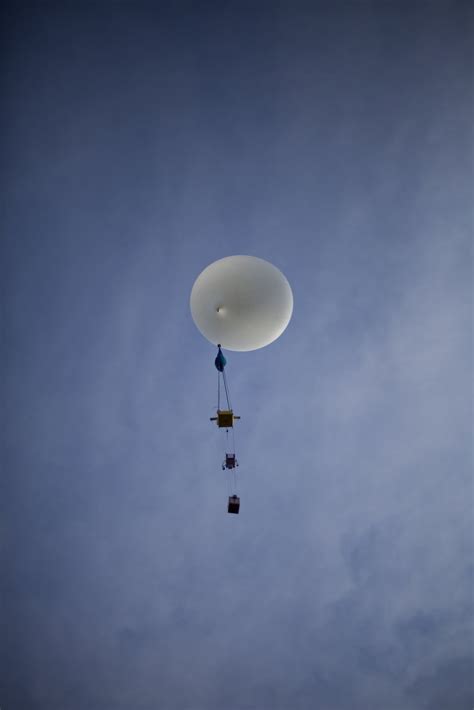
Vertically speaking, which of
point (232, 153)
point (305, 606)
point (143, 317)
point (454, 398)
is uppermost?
point (232, 153)

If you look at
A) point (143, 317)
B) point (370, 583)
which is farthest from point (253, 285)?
point (370, 583)

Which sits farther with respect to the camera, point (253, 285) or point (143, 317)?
point (143, 317)

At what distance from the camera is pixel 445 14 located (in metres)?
9.90

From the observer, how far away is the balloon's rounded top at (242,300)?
6910 mm

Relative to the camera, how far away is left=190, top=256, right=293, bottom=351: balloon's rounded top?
691 centimetres

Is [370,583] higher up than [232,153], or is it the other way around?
[232,153]

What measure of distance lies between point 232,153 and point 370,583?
10.1 metres

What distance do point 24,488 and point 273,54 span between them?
10.3 m

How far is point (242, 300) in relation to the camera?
22.6 feet

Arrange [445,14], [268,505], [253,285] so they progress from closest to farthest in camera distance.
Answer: [253,285] → [445,14] → [268,505]

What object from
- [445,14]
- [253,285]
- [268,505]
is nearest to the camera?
[253,285]

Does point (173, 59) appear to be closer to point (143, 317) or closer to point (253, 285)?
point (143, 317)

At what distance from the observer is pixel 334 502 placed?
11.7 m

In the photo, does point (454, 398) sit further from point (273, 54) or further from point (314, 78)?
point (273, 54)
